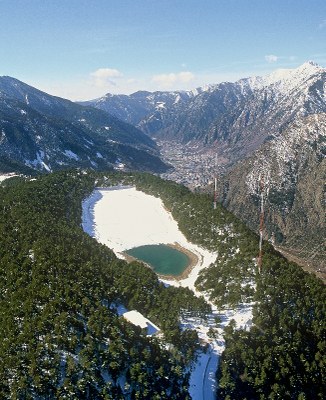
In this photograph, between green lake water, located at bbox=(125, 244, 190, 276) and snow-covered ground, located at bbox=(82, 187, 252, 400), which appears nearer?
snow-covered ground, located at bbox=(82, 187, 252, 400)

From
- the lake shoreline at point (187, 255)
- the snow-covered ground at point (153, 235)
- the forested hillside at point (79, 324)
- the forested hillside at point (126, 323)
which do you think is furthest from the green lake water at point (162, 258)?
the forested hillside at point (79, 324)

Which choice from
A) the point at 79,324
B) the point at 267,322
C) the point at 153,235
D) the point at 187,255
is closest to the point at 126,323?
the point at 79,324

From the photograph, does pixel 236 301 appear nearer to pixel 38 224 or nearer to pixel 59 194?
pixel 38 224

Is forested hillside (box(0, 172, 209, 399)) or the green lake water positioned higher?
forested hillside (box(0, 172, 209, 399))

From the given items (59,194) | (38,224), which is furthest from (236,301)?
(59,194)

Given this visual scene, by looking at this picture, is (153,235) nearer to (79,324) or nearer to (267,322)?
(267,322)

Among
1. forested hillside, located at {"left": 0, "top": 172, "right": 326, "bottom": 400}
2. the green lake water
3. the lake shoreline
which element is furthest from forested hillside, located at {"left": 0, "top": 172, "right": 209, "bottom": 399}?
the green lake water

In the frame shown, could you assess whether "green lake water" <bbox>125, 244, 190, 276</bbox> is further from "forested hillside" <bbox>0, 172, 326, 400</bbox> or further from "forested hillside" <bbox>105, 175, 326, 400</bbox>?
"forested hillside" <bbox>0, 172, 326, 400</bbox>

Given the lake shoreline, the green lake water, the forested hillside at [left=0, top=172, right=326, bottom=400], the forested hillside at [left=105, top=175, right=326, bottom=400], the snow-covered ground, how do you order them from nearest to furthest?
the forested hillside at [left=0, top=172, right=326, bottom=400]
the forested hillside at [left=105, top=175, right=326, bottom=400]
the snow-covered ground
the lake shoreline
the green lake water
